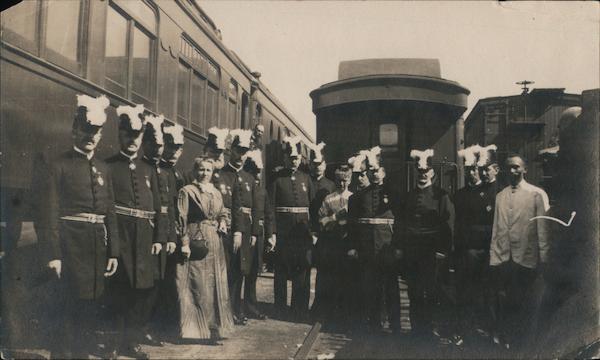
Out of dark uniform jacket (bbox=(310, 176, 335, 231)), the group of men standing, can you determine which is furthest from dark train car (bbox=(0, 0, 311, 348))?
dark uniform jacket (bbox=(310, 176, 335, 231))

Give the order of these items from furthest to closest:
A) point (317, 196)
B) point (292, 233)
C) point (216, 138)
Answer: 1. point (317, 196)
2. point (292, 233)
3. point (216, 138)

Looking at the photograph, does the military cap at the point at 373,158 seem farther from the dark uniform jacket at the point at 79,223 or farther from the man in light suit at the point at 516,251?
the dark uniform jacket at the point at 79,223

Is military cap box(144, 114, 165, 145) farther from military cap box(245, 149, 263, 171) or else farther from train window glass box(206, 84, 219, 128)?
train window glass box(206, 84, 219, 128)

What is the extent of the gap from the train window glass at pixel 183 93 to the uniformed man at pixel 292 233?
103cm

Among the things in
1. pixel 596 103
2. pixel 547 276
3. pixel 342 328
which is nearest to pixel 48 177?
pixel 342 328

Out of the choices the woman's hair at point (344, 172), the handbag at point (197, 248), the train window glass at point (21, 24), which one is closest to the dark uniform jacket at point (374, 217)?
the woman's hair at point (344, 172)

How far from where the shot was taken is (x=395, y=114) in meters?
5.97

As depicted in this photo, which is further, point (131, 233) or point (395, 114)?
point (395, 114)

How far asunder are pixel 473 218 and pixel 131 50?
317cm

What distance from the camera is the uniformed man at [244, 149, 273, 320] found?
4.61 meters

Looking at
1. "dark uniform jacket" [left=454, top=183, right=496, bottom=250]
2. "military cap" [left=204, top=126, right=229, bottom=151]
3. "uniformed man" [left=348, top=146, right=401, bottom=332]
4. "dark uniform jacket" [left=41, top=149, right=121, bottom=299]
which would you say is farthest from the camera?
"uniformed man" [left=348, top=146, right=401, bottom=332]

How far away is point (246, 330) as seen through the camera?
4.24 m

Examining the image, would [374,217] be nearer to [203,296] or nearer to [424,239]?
[424,239]

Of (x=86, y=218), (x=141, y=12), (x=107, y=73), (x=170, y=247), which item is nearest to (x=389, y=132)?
(x=141, y=12)
